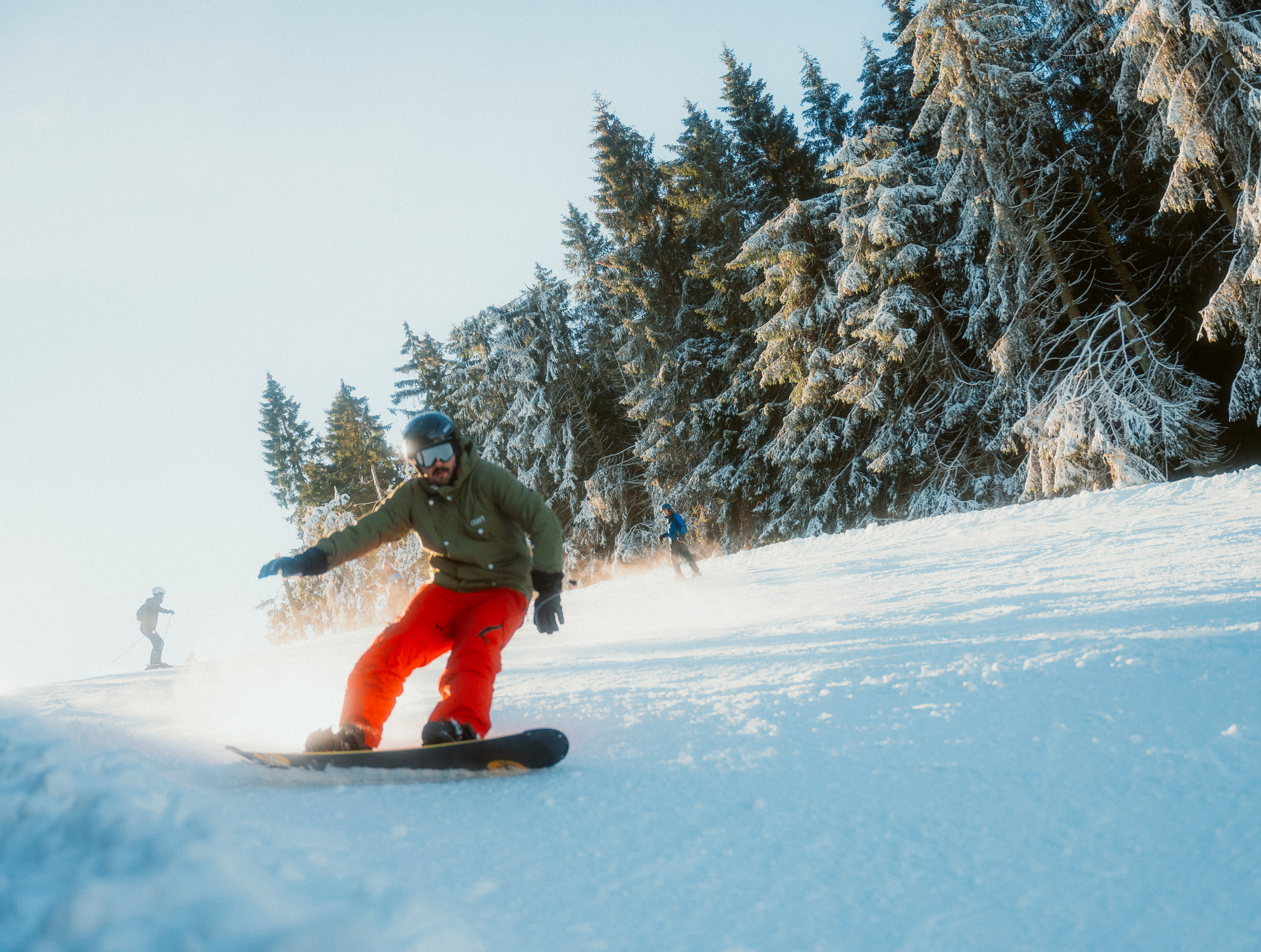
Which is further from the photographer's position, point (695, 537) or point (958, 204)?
point (695, 537)

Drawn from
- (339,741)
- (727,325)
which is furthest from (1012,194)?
(339,741)

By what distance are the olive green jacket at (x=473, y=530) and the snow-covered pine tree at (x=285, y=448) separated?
112ft

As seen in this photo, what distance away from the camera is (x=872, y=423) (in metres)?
17.3

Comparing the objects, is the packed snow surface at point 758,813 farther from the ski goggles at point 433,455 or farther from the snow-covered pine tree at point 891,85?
the snow-covered pine tree at point 891,85

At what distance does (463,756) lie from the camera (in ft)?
7.52

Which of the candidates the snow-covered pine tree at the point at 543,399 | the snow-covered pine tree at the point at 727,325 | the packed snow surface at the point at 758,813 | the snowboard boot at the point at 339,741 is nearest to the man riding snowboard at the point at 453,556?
the snowboard boot at the point at 339,741

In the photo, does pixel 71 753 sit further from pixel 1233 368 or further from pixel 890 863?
pixel 1233 368

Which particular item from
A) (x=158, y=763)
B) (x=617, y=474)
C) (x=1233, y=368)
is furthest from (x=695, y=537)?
(x=158, y=763)

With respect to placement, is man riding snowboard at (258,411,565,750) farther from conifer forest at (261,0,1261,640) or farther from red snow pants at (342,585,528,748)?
conifer forest at (261,0,1261,640)

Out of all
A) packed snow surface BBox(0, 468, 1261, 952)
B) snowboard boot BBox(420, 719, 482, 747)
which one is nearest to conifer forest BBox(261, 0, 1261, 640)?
packed snow surface BBox(0, 468, 1261, 952)

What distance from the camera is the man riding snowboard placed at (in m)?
2.87

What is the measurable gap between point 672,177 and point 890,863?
22590mm

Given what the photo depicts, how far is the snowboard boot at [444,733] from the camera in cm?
239

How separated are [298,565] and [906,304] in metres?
15.1
